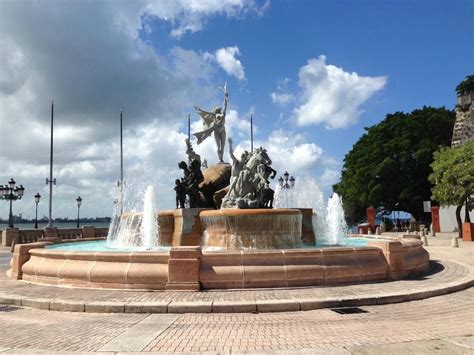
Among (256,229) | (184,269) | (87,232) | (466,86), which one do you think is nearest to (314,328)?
(184,269)

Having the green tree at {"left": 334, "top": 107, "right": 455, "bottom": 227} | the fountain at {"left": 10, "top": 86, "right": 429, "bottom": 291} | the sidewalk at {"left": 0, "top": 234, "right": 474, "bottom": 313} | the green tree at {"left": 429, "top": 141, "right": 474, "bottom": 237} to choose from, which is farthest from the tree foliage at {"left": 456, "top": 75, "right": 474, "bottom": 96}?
the sidewalk at {"left": 0, "top": 234, "right": 474, "bottom": 313}

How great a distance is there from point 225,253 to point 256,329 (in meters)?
2.98

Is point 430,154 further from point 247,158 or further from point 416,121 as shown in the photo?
point 247,158

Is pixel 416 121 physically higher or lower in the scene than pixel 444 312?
higher

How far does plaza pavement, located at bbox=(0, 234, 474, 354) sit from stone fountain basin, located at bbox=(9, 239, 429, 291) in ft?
1.24

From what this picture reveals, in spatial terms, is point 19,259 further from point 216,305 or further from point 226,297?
point 216,305

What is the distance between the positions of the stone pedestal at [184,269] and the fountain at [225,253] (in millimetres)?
22

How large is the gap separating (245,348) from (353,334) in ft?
5.91

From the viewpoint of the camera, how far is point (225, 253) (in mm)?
10102

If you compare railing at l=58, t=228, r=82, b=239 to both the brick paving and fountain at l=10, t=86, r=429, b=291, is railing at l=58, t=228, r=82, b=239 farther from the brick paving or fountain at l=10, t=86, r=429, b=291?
the brick paving

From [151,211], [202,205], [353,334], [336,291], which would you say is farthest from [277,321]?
[202,205]

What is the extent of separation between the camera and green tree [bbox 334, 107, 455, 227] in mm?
46281

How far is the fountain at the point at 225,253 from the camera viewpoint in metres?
9.98

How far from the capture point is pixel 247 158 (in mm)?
18547
